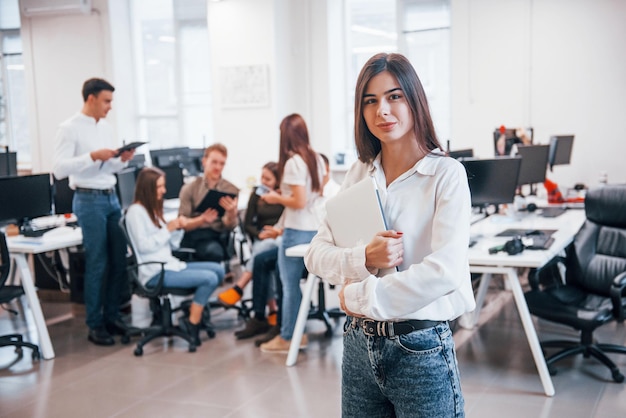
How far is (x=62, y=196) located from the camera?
5.61 m

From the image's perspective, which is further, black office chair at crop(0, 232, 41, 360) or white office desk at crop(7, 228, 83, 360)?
white office desk at crop(7, 228, 83, 360)

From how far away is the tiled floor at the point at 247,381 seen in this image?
11.6 feet

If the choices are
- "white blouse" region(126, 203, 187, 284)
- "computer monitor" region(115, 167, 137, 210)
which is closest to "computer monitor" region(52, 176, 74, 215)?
"computer monitor" region(115, 167, 137, 210)

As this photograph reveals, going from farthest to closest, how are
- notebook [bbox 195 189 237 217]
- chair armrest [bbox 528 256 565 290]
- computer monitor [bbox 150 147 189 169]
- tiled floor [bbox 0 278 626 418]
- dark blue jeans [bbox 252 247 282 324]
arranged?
computer monitor [bbox 150 147 189 169]
notebook [bbox 195 189 237 217]
dark blue jeans [bbox 252 247 282 324]
chair armrest [bbox 528 256 565 290]
tiled floor [bbox 0 278 626 418]

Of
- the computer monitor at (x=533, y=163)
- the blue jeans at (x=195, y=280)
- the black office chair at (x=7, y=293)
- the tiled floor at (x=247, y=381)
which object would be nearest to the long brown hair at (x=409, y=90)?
the tiled floor at (x=247, y=381)

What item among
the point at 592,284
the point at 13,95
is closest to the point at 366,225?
the point at 592,284

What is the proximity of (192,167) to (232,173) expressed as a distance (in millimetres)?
1025

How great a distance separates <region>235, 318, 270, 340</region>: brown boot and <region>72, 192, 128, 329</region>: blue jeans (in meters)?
0.92

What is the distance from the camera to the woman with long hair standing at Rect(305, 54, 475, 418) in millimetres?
1479

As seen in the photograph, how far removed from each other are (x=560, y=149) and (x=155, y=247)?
407cm

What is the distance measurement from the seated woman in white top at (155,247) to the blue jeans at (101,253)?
32 cm

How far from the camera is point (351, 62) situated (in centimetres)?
883

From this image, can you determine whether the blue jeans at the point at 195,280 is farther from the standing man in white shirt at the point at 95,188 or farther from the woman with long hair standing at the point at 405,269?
the woman with long hair standing at the point at 405,269

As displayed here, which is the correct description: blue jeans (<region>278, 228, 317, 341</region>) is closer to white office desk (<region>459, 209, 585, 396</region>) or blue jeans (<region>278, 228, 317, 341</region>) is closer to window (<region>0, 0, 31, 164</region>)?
white office desk (<region>459, 209, 585, 396</region>)
